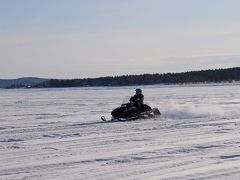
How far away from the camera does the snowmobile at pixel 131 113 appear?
1773cm

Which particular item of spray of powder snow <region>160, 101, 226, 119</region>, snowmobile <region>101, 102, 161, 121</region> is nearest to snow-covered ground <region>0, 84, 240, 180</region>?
snowmobile <region>101, 102, 161, 121</region>

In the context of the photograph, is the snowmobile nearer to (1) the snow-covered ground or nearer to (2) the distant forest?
(1) the snow-covered ground

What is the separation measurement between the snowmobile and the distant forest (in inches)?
3639

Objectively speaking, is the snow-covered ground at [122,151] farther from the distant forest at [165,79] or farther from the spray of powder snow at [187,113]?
the distant forest at [165,79]

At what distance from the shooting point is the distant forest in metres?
113

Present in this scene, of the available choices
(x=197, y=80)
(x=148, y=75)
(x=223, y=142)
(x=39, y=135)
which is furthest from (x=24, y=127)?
(x=148, y=75)

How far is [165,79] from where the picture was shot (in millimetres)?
120750

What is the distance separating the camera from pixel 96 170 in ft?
24.9

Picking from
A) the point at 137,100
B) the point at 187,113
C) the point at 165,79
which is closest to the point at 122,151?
the point at 137,100

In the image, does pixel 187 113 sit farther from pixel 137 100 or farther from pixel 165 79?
pixel 165 79

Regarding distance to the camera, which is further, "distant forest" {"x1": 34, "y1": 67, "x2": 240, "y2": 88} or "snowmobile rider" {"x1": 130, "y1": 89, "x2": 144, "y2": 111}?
"distant forest" {"x1": 34, "y1": 67, "x2": 240, "y2": 88}

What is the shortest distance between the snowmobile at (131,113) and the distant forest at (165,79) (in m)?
92.4

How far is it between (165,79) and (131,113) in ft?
339

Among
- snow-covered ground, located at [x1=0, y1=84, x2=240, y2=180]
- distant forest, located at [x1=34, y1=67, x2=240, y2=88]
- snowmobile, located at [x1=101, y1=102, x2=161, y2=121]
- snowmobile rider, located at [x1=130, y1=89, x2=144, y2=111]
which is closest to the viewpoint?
snow-covered ground, located at [x1=0, y1=84, x2=240, y2=180]
